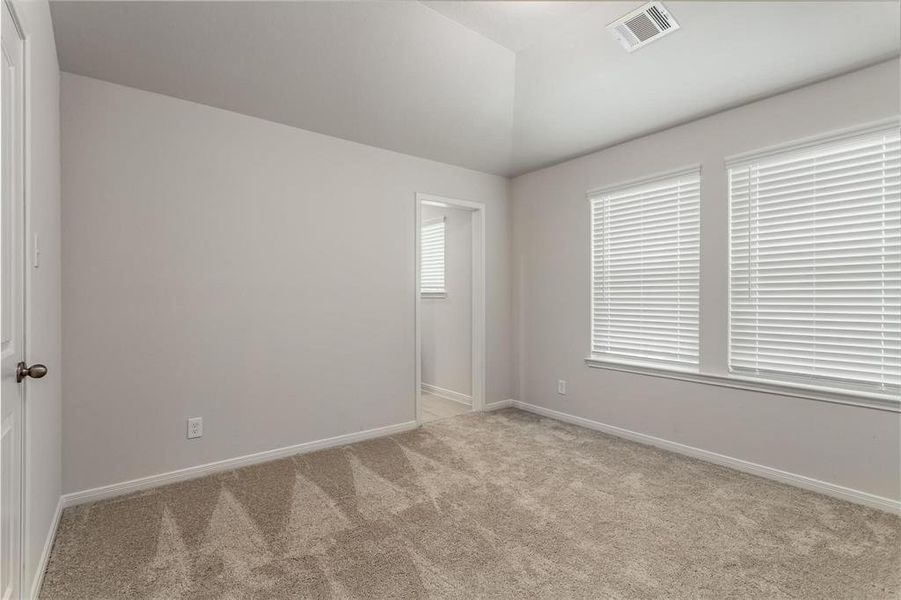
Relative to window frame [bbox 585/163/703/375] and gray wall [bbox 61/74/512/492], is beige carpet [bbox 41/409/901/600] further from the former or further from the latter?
window frame [bbox 585/163/703/375]

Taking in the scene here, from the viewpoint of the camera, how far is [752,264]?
112 inches

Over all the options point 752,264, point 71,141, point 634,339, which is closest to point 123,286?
point 71,141

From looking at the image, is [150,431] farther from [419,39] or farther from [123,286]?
[419,39]

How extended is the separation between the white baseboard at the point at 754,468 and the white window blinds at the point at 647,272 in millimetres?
575

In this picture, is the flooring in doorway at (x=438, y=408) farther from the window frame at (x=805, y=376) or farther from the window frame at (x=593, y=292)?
the window frame at (x=805, y=376)

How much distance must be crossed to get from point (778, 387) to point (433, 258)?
3459mm

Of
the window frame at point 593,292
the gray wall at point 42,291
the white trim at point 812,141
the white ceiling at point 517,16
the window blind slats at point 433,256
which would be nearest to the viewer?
the gray wall at point 42,291

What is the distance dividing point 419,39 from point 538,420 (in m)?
3.18

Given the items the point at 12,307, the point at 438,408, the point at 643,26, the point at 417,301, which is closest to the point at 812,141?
the point at 643,26

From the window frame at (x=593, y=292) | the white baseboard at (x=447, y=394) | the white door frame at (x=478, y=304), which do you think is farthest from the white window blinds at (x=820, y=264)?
the white baseboard at (x=447, y=394)

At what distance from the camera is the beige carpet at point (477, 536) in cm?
175

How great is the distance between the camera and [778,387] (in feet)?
8.93

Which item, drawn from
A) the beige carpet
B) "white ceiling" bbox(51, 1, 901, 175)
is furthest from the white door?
"white ceiling" bbox(51, 1, 901, 175)

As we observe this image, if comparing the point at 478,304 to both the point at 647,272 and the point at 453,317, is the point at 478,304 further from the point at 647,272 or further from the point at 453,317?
the point at 647,272
